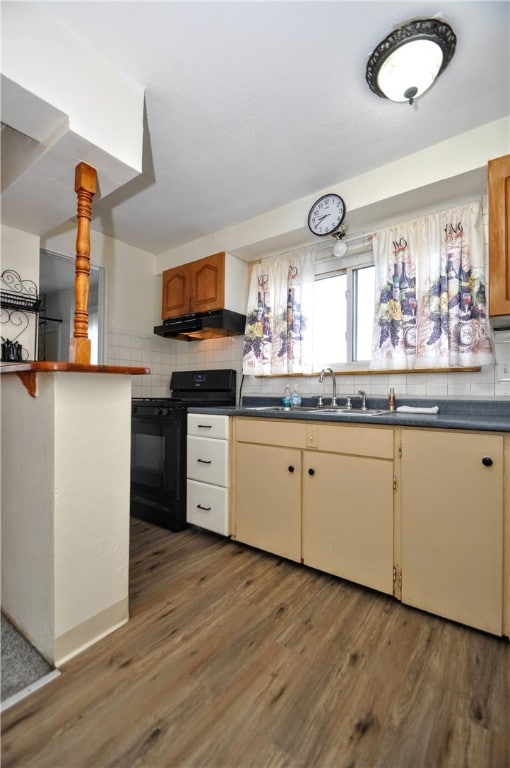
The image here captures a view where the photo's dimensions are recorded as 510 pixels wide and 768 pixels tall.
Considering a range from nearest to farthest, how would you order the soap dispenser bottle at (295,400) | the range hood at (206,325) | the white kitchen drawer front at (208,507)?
the white kitchen drawer front at (208,507), the soap dispenser bottle at (295,400), the range hood at (206,325)

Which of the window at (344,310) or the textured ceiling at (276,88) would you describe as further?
the window at (344,310)

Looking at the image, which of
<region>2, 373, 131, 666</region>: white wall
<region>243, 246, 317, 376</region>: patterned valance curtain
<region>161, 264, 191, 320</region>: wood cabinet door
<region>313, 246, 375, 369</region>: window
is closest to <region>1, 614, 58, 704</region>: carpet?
<region>2, 373, 131, 666</region>: white wall

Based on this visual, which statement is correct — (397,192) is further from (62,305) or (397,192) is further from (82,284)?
(62,305)

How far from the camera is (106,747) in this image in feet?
3.10

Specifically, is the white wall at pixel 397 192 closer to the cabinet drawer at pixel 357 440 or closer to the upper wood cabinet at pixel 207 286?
the upper wood cabinet at pixel 207 286

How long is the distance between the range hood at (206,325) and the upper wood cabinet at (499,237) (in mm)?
1849

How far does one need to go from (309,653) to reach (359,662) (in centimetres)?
18

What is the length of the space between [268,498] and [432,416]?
1027 mm

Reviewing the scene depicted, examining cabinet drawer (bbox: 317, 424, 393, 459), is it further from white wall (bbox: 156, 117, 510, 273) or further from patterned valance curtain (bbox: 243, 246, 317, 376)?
white wall (bbox: 156, 117, 510, 273)

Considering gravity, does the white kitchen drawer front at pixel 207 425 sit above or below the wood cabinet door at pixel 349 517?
above

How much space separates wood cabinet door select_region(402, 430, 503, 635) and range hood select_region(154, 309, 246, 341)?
5.82 feet

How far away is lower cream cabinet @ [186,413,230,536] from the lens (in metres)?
2.25

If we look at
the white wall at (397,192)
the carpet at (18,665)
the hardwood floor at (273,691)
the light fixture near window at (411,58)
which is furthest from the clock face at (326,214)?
the carpet at (18,665)

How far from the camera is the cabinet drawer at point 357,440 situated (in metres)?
1.64
